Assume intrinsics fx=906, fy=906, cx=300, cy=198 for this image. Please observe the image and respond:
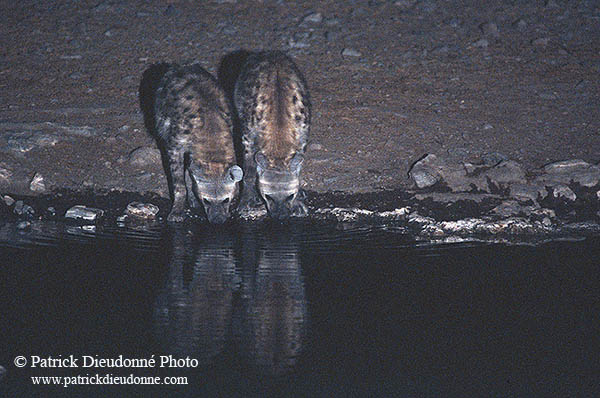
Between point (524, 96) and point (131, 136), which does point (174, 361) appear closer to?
point (131, 136)

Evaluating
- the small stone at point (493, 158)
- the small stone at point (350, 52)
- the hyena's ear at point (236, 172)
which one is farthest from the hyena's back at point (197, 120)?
the small stone at point (350, 52)

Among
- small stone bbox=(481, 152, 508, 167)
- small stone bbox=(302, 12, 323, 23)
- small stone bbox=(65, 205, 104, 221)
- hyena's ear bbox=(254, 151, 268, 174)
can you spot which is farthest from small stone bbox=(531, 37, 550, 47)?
small stone bbox=(65, 205, 104, 221)

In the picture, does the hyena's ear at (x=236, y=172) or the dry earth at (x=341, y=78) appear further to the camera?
the dry earth at (x=341, y=78)

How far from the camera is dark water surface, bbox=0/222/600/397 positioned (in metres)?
5.06

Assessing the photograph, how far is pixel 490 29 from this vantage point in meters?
12.5

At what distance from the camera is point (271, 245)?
279 inches

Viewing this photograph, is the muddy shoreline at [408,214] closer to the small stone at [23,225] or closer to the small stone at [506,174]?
the small stone at [23,225]

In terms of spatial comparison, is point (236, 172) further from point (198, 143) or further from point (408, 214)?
point (408, 214)

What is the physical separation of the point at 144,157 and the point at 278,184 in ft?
5.99

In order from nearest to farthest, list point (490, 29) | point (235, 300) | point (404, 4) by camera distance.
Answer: point (235, 300), point (490, 29), point (404, 4)

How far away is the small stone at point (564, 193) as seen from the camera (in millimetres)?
8297

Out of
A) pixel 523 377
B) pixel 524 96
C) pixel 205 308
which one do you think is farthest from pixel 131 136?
pixel 523 377

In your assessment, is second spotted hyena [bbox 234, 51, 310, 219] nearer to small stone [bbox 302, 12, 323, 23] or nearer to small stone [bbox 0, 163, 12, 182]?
small stone [bbox 0, 163, 12, 182]

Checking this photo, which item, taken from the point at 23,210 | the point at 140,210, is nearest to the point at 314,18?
the point at 140,210
